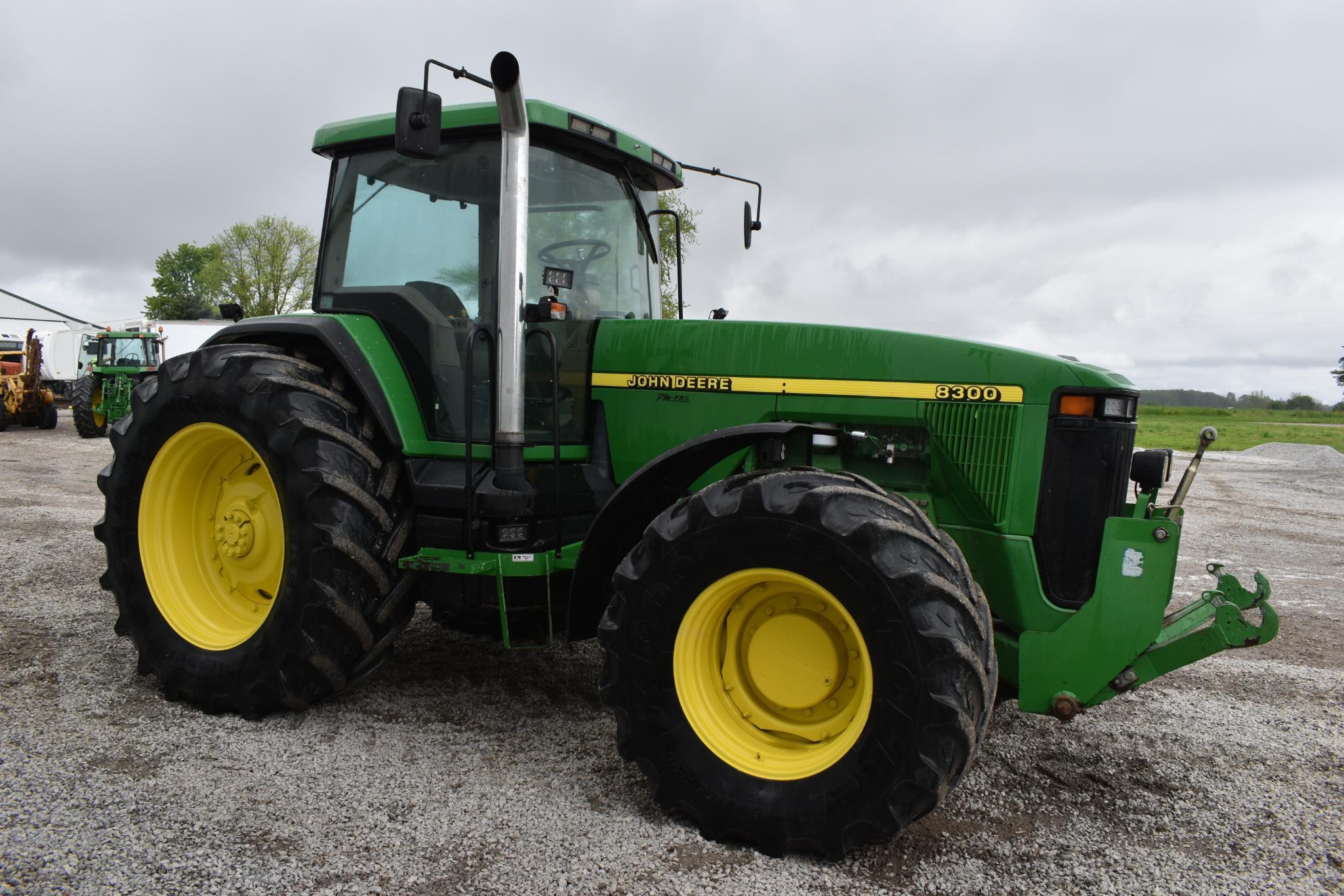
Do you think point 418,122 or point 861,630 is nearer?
point 861,630

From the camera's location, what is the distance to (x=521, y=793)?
312 centimetres

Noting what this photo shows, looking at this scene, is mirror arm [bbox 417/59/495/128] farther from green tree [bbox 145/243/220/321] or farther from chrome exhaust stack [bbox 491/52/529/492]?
green tree [bbox 145/243/220/321]

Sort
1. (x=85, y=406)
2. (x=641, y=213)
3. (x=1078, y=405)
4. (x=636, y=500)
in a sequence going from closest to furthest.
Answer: (x=1078, y=405), (x=636, y=500), (x=641, y=213), (x=85, y=406)

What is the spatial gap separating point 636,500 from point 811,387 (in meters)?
0.78

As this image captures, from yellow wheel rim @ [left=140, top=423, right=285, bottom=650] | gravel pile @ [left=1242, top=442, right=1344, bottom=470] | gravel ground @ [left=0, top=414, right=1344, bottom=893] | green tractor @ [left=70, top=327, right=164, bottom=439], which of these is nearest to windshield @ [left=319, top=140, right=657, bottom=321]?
yellow wheel rim @ [left=140, top=423, right=285, bottom=650]

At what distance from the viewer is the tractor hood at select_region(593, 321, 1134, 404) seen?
3.17 metres

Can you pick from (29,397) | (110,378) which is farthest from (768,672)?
(29,397)

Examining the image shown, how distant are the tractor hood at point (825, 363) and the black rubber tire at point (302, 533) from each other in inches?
43.1

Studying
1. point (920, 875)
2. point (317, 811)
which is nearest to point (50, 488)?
point (317, 811)

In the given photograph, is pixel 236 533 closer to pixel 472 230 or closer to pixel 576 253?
pixel 472 230

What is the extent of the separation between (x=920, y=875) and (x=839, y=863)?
236 millimetres

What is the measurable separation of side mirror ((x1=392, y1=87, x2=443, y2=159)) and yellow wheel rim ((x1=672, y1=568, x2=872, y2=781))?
6.00ft

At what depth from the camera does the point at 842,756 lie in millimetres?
2721

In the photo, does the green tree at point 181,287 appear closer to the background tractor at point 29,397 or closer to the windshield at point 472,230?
the background tractor at point 29,397
